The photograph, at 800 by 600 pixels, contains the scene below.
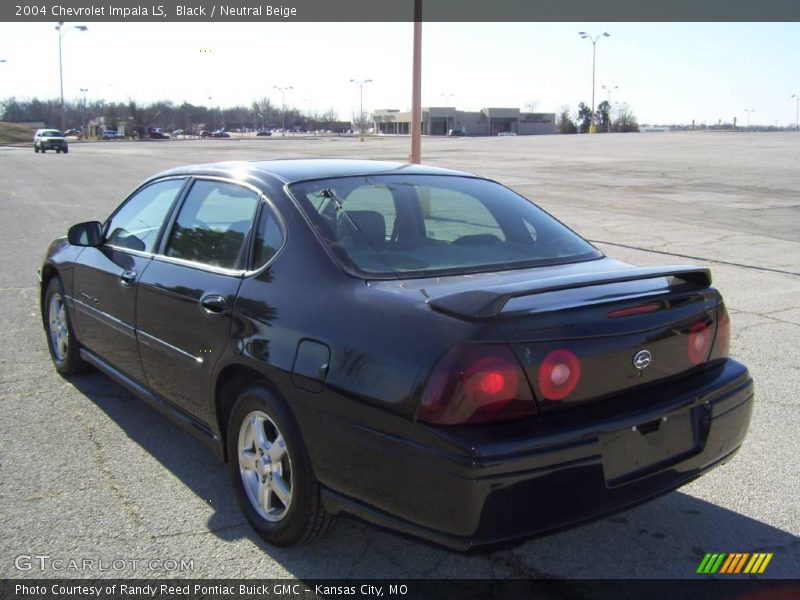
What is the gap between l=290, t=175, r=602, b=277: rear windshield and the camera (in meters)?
3.33

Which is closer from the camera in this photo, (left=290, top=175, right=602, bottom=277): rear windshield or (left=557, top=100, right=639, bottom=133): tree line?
(left=290, top=175, right=602, bottom=277): rear windshield

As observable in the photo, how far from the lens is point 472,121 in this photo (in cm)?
12838

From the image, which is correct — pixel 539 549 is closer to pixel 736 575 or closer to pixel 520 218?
pixel 736 575

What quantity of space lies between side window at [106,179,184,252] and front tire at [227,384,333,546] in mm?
1407

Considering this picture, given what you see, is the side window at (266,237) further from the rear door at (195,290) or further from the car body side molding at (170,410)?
the car body side molding at (170,410)

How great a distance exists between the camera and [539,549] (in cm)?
324

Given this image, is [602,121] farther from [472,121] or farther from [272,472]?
[272,472]

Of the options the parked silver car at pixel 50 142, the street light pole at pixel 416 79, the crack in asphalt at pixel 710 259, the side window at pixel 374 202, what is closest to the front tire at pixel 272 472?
the side window at pixel 374 202

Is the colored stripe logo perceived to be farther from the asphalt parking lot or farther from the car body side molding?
the car body side molding

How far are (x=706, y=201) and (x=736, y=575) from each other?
17004mm

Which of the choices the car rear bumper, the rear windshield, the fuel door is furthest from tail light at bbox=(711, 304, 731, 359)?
the fuel door

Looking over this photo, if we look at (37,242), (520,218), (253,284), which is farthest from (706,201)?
(253,284)

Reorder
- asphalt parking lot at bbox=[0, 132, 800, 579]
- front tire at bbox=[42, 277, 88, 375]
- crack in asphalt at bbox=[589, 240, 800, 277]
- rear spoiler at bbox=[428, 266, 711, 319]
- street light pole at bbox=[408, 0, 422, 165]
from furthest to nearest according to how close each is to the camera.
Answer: street light pole at bbox=[408, 0, 422, 165]
crack in asphalt at bbox=[589, 240, 800, 277]
front tire at bbox=[42, 277, 88, 375]
asphalt parking lot at bbox=[0, 132, 800, 579]
rear spoiler at bbox=[428, 266, 711, 319]

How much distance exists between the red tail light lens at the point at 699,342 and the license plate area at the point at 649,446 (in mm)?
A: 260
